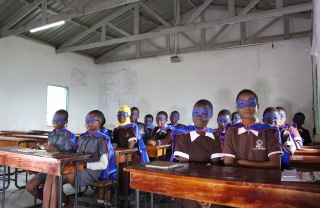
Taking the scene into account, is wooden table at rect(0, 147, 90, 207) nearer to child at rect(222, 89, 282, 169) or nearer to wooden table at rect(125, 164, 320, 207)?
wooden table at rect(125, 164, 320, 207)

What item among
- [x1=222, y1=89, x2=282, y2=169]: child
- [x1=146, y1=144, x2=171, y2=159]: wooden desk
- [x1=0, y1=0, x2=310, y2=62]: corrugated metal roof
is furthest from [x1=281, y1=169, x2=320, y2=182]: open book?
[x1=0, y1=0, x2=310, y2=62]: corrugated metal roof

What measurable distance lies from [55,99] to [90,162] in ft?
18.8

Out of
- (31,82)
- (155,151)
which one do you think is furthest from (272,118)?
(31,82)

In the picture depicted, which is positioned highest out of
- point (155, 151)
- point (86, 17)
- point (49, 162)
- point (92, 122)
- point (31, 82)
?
point (86, 17)

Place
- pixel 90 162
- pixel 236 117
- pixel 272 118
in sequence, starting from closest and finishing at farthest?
pixel 90 162 < pixel 272 118 < pixel 236 117

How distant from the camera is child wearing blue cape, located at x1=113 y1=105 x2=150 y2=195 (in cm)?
374

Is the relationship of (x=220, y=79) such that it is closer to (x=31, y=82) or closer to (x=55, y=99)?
(x=55, y=99)

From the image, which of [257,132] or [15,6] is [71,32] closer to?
[15,6]

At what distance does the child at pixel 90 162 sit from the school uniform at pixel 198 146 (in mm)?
891

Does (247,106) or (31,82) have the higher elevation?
(31,82)

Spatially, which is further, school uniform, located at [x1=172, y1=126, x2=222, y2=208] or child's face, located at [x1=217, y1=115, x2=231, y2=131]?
child's face, located at [x1=217, y1=115, x2=231, y2=131]

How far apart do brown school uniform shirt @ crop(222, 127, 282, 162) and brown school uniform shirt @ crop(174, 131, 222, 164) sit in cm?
14

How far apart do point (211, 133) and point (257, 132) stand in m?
0.38

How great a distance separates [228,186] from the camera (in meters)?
1.48
